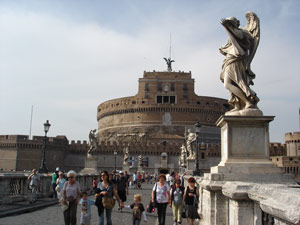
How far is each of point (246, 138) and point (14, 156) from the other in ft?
202

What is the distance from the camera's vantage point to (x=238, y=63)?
5.95 metres

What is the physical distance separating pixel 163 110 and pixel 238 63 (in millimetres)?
67944

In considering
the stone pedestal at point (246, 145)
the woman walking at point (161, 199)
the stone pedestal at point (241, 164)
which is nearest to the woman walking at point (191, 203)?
the woman walking at point (161, 199)

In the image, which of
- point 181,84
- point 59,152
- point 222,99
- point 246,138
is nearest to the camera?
point 246,138

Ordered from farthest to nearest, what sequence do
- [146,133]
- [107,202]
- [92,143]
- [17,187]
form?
[146,133] < [92,143] < [17,187] < [107,202]

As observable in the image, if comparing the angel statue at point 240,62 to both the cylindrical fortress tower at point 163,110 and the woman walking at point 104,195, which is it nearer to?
the woman walking at point 104,195

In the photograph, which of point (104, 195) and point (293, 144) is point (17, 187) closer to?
point (104, 195)

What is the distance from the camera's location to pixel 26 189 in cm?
1307

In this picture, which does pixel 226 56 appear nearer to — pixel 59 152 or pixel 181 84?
pixel 59 152

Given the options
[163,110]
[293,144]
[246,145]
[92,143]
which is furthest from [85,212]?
[163,110]

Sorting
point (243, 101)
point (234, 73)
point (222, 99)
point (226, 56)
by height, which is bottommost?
point (243, 101)

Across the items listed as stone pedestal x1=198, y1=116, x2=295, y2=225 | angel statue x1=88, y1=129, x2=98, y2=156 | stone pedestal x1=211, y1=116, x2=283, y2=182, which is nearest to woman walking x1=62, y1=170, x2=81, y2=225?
stone pedestal x1=198, y1=116, x2=295, y2=225

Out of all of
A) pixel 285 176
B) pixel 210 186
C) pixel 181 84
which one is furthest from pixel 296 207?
pixel 181 84

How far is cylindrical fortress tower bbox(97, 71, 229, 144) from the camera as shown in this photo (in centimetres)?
7331
